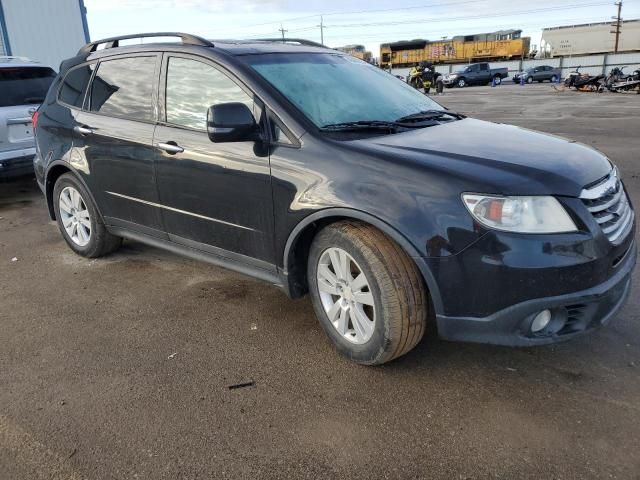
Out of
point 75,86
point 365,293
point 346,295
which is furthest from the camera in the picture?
point 75,86

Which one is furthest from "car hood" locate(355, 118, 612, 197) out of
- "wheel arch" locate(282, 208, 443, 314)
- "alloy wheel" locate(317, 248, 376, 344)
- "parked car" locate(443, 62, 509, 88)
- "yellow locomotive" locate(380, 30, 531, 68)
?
"yellow locomotive" locate(380, 30, 531, 68)

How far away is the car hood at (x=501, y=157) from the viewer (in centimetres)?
258

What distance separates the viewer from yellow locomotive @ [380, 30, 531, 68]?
59.0 m

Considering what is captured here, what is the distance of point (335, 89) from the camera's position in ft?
11.8

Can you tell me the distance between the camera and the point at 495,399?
277cm

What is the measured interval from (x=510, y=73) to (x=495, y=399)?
59.5 m

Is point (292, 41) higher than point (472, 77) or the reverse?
higher

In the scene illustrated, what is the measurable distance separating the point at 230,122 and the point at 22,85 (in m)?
5.49

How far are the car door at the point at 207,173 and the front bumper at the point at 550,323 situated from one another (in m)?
1.23

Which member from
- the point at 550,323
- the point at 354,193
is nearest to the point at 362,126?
the point at 354,193

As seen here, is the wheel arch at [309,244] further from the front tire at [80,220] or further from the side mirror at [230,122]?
the front tire at [80,220]

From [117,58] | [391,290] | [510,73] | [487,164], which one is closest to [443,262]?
[391,290]

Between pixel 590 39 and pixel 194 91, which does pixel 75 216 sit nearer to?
pixel 194 91

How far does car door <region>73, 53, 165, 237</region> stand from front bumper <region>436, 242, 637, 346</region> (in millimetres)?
2339
